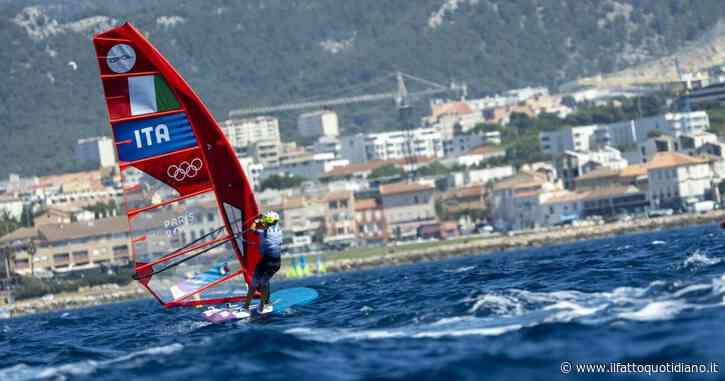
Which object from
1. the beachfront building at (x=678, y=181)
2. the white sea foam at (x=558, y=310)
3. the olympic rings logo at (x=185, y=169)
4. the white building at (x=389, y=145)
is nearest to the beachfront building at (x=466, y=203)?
the beachfront building at (x=678, y=181)

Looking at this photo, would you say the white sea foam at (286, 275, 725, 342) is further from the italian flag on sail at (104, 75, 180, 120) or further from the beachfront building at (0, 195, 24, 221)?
the beachfront building at (0, 195, 24, 221)

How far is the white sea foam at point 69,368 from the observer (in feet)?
57.7

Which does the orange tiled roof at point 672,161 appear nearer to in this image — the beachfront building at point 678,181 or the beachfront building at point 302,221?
the beachfront building at point 678,181

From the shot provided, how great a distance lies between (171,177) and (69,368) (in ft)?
18.7

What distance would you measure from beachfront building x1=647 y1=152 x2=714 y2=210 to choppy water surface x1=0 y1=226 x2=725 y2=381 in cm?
7827

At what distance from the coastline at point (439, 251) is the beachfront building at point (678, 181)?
631 cm

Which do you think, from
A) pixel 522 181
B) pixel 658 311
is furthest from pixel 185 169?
pixel 522 181

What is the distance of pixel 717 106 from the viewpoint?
156 meters

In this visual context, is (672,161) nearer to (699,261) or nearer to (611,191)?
(611,191)

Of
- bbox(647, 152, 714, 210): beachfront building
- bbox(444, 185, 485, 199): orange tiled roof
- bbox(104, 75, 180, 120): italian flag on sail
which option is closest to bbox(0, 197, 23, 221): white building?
bbox(444, 185, 485, 199): orange tiled roof

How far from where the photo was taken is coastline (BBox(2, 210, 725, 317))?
83131mm

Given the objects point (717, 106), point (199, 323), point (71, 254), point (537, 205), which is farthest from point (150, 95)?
point (717, 106)

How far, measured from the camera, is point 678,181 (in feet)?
333

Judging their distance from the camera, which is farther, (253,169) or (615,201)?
(253,169)
